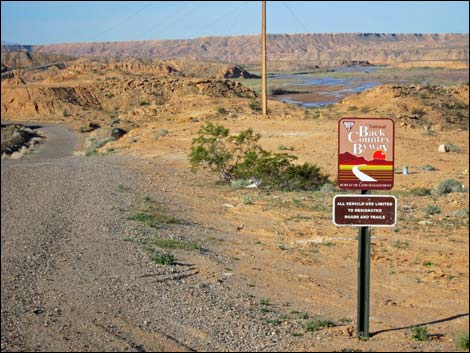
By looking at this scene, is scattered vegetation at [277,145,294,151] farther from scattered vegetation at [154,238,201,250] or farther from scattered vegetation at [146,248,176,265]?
scattered vegetation at [146,248,176,265]

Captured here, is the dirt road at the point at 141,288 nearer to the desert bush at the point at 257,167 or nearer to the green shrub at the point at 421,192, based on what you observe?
the green shrub at the point at 421,192

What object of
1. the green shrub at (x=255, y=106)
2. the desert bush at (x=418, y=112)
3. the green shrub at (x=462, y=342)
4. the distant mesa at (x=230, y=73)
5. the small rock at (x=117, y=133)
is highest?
the distant mesa at (x=230, y=73)

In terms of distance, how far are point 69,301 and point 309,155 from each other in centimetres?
2047

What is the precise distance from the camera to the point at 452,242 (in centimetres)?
1200

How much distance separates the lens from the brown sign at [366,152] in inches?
240

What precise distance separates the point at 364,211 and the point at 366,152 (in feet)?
1.80

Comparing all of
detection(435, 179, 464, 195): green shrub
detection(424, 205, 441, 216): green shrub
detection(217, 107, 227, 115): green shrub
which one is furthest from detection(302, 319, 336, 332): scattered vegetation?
detection(217, 107, 227, 115): green shrub

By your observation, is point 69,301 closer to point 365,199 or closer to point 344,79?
point 365,199

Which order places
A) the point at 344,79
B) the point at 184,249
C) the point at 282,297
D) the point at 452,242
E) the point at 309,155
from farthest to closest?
the point at 344,79 < the point at 309,155 < the point at 452,242 < the point at 184,249 < the point at 282,297

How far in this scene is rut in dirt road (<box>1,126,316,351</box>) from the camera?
4781 mm

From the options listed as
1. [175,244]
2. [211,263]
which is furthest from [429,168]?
[211,263]

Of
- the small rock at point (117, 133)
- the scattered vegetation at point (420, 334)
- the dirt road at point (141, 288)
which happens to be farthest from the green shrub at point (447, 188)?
the small rock at point (117, 133)

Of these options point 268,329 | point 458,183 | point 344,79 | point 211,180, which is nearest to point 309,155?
point 211,180

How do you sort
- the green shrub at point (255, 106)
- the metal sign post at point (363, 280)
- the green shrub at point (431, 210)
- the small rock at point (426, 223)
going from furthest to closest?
1. the green shrub at point (255, 106)
2. the green shrub at point (431, 210)
3. the small rock at point (426, 223)
4. the metal sign post at point (363, 280)
